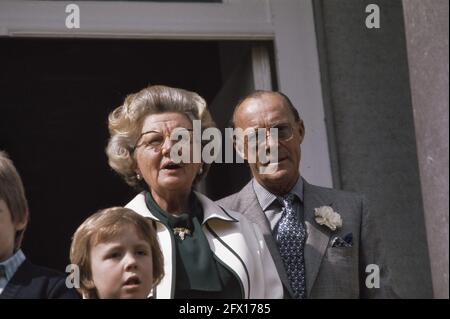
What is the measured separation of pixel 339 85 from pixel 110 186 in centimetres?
233

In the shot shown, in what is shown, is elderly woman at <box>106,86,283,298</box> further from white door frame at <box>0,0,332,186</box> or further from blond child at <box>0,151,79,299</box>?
white door frame at <box>0,0,332,186</box>

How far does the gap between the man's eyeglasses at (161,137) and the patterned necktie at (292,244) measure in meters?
0.53

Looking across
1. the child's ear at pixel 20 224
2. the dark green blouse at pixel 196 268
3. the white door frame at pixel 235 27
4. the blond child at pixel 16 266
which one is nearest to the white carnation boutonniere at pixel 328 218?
the dark green blouse at pixel 196 268

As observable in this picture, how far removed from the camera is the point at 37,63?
5723 mm

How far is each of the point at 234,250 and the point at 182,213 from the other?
0.26 metres

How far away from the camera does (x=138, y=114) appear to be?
11.4 feet

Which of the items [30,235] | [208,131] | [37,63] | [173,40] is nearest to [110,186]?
[30,235]

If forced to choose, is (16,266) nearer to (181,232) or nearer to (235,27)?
(181,232)

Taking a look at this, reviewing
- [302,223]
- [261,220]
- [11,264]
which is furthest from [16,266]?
[302,223]

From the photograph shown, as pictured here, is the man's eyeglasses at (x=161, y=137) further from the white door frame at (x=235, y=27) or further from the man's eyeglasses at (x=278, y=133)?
the white door frame at (x=235, y=27)

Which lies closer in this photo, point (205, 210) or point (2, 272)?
point (2, 272)

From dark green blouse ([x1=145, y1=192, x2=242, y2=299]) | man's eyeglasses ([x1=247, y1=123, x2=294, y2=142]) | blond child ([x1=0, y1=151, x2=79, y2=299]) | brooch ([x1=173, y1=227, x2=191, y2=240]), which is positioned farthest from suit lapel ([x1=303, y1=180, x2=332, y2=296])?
blond child ([x1=0, y1=151, x2=79, y2=299])

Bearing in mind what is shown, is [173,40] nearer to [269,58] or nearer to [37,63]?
[269,58]

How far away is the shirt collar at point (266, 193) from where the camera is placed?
3645 mm
